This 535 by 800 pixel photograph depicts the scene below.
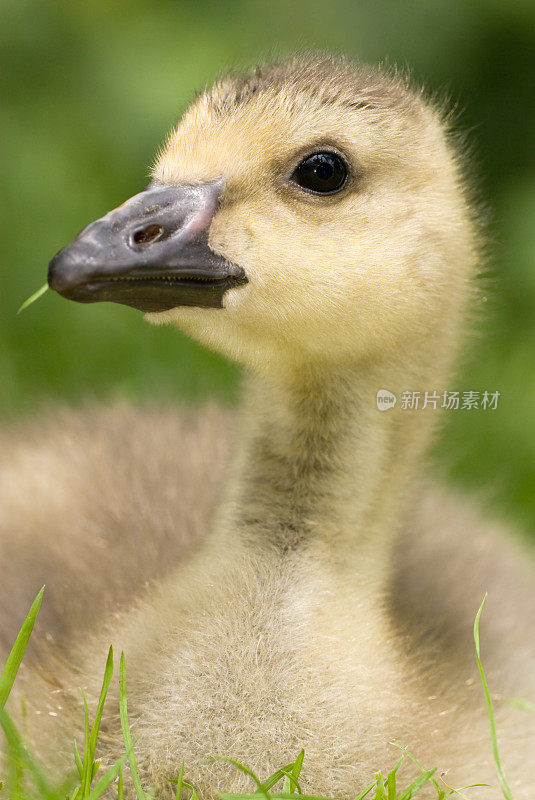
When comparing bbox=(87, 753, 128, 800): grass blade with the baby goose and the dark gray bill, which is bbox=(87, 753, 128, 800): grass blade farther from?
the dark gray bill

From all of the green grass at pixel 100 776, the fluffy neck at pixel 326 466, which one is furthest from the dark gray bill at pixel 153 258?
the green grass at pixel 100 776

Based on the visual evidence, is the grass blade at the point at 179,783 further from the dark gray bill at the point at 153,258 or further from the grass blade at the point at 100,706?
the dark gray bill at the point at 153,258

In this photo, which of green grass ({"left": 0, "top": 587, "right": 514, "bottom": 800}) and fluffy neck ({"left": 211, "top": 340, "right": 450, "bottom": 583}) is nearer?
green grass ({"left": 0, "top": 587, "right": 514, "bottom": 800})

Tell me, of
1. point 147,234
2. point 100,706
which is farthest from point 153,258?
point 100,706

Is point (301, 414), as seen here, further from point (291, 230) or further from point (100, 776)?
point (100, 776)

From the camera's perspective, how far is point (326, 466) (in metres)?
1.34

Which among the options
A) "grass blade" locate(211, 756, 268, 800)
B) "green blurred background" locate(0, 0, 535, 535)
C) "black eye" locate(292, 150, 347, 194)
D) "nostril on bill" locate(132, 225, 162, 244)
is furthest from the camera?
"green blurred background" locate(0, 0, 535, 535)

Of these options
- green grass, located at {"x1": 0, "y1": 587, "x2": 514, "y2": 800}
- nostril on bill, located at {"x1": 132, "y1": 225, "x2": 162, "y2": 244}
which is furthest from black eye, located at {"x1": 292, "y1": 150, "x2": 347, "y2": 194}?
green grass, located at {"x1": 0, "y1": 587, "x2": 514, "y2": 800}

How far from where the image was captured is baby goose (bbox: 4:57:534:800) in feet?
3.94

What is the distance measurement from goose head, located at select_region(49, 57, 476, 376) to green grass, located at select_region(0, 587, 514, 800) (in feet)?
1.16

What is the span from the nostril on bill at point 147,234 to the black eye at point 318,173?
0.18 metres

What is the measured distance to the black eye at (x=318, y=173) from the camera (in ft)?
4.29

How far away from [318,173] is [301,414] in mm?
275

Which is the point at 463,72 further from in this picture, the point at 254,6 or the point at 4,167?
the point at 4,167
